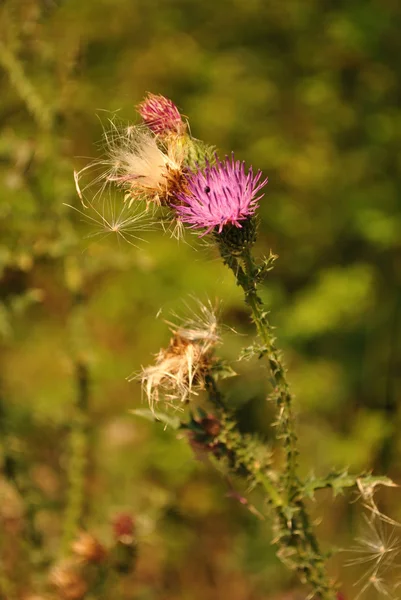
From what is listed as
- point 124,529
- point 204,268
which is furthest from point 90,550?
point 204,268

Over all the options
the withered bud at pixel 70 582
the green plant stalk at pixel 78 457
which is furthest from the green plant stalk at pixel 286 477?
the green plant stalk at pixel 78 457

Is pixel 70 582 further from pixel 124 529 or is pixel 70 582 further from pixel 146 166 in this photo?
pixel 146 166

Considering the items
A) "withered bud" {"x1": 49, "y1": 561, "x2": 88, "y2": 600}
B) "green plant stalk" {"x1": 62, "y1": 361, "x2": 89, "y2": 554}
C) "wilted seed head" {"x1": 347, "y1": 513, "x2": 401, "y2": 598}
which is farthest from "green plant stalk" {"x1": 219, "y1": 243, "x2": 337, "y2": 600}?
"green plant stalk" {"x1": 62, "y1": 361, "x2": 89, "y2": 554}

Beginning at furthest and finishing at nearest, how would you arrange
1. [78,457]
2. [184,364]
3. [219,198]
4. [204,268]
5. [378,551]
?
[204,268]
[78,457]
[378,551]
[184,364]
[219,198]

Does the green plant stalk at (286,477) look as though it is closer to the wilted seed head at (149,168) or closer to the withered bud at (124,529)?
the wilted seed head at (149,168)

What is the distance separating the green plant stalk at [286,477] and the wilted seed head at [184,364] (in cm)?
10

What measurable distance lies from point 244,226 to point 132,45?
137 inches

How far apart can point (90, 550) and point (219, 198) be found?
3.36 feet

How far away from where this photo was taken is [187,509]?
2.97 metres

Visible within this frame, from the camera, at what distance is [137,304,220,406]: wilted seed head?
1088 millimetres

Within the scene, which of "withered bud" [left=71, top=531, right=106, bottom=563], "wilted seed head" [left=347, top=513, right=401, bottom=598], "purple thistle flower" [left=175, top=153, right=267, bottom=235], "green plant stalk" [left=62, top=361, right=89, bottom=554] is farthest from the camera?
"green plant stalk" [left=62, top=361, right=89, bottom=554]

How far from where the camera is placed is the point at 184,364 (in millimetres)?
1097

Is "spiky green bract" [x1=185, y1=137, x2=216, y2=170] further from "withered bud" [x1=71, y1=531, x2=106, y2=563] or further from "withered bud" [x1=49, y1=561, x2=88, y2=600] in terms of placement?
"withered bud" [x1=49, y1=561, x2=88, y2=600]

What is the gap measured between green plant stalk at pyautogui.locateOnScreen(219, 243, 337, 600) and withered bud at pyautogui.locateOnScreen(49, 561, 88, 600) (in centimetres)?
69
